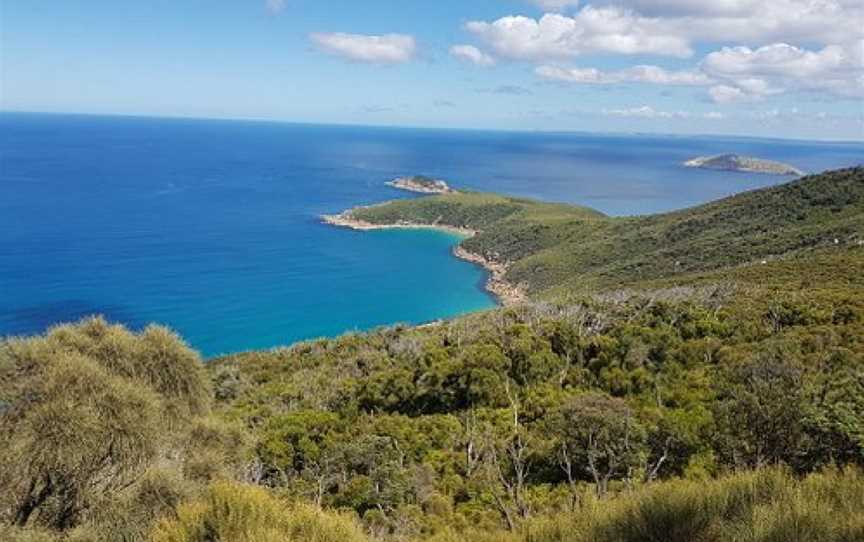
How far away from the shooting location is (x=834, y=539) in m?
4.55

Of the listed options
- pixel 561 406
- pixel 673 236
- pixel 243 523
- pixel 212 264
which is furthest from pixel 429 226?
pixel 243 523

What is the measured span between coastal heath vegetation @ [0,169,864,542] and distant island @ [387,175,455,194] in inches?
4906

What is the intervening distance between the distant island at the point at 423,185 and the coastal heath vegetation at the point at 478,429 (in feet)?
409

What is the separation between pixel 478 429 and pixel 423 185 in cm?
15393

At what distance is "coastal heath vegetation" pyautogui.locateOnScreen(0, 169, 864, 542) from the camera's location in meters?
6.14

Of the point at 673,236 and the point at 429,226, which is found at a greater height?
the point at 673,236

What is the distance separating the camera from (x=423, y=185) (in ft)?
568

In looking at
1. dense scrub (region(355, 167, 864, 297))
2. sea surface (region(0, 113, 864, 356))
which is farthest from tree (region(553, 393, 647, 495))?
sea surface (region(0, 113, 864, 356))

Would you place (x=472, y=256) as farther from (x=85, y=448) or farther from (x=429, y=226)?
(x=85, y=448)

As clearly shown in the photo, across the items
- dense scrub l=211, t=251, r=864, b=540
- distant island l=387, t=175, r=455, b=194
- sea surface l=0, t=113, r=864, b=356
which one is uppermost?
distant island l=387, t=175, r=455, b=194

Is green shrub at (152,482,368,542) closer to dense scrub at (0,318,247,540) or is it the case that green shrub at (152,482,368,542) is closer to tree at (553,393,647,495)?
dense scrub at (0,318,247,540)

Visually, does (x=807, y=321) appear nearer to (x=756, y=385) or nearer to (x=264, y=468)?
(x=756, y=385)

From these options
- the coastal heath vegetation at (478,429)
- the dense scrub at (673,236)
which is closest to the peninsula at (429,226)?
the dense scrub at (673,236)

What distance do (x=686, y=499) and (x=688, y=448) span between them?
11.6m
